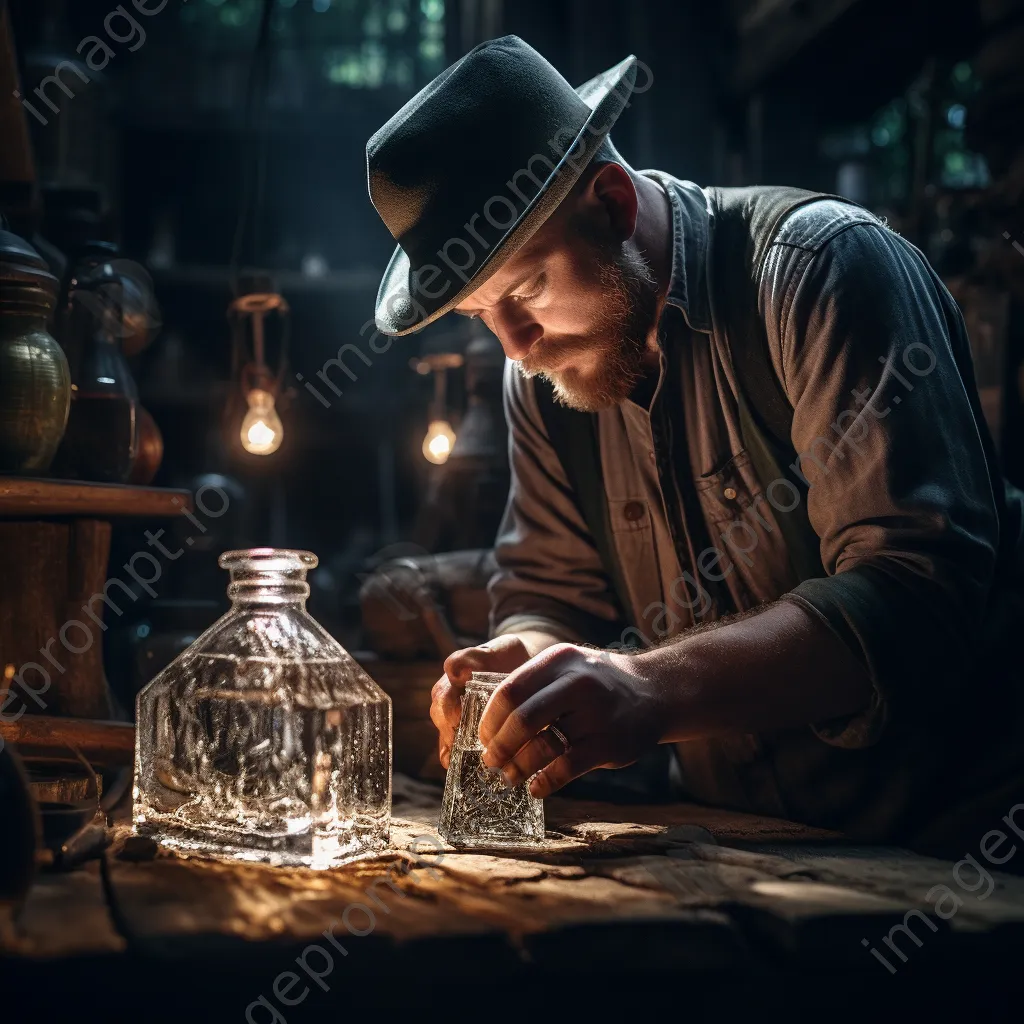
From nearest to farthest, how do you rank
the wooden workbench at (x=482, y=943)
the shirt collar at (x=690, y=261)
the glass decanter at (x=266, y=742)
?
1. the wooden workbench at (x=482, y=943)
2. the glass decanter at (x=266, y=742)
3. the shirt collar at (x=690, y=261)

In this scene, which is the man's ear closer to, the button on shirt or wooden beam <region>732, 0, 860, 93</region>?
the button on shirt

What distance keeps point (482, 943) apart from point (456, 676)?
2.59 feet

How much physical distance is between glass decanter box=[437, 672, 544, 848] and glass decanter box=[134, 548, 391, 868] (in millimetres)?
114

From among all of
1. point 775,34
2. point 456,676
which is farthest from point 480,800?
point 775,34

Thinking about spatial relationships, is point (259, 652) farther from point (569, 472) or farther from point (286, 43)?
point (286, 43)

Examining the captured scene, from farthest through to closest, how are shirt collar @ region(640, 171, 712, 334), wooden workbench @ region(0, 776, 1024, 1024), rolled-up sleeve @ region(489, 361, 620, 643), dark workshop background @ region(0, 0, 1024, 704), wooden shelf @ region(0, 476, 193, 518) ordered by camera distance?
dark workshop background @ region(0, 0, 1024, 704) → rolled-up sleeve @ region(489, 361, 620, 643) → shirt collar @ region(640, 171, 712, 334) → wooden shelf @ region(0, 476, 193, 518) → wooden workbench @ region(0, 776, 1024, 1024)

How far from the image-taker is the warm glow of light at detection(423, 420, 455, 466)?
13.1ft

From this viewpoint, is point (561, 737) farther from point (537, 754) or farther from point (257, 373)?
point (257, 373)

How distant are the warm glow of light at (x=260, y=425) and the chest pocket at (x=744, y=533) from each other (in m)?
1.56

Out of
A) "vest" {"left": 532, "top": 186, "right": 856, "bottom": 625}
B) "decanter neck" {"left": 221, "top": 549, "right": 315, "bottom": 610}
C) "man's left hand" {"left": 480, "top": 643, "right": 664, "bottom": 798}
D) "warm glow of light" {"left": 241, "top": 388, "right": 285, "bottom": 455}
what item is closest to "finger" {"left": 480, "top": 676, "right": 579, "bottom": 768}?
"man's left hand" {"left": 480, "top": 643, "right": 664, "bottom": 798}

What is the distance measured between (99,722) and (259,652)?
0.77m

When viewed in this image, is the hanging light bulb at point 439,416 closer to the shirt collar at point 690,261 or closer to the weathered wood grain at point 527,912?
the shirt collar at point 690,261

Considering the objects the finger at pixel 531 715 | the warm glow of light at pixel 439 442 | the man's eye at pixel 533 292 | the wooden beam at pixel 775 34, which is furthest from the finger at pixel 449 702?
the wooden beam at pixel 775 34

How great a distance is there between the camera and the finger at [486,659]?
1910 mm
